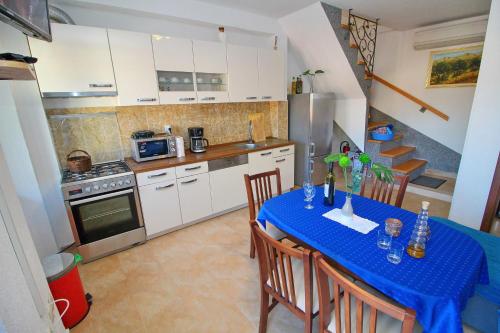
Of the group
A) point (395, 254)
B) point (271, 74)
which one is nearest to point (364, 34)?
point (271, 74)

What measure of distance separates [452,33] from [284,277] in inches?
185

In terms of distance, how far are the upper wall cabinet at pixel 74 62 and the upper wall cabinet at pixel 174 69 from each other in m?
0.47

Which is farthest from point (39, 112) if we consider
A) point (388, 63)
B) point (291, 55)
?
point (388, 63)

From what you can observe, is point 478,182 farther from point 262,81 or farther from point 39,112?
point 39,112

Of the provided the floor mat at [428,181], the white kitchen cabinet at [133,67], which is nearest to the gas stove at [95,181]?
the white kitchen cabinet at [133,67]

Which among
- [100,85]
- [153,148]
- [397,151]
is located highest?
[100,85]

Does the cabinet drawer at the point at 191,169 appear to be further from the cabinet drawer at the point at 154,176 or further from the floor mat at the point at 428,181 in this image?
the floor mat at the point at 428,181

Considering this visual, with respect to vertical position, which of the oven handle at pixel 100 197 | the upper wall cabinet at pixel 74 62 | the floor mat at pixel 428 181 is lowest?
the floor mat at pixel 428 181

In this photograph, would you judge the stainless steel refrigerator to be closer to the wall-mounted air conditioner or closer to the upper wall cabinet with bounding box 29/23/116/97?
the wall-mounted air conditioner

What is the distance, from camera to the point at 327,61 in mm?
3463

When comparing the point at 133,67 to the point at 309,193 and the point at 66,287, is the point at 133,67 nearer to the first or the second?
the point at 66,287

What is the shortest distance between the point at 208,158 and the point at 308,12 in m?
2.26

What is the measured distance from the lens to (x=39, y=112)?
2146mm

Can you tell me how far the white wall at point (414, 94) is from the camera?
3.84m
